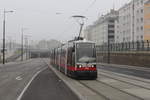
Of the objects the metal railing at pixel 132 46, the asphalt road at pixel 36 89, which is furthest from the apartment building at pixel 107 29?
the asphalt road at pixel 36 89

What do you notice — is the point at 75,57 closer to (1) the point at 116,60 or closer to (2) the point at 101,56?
(1) the point at 116,60

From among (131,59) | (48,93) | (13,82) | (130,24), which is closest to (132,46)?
(131,59)

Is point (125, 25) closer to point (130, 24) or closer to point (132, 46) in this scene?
point (130, 24)

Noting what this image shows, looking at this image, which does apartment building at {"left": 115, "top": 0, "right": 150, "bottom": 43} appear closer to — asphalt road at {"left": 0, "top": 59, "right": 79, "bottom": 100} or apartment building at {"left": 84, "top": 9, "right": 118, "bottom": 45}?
apartment building at {"left": 84, "top": 9, "right": 118, "bottom": 45}

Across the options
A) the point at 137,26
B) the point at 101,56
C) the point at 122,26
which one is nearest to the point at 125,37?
the point at 122,26

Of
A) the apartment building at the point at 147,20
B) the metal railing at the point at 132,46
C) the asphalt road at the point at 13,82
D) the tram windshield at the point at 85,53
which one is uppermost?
the apartment building at the point at 147,20

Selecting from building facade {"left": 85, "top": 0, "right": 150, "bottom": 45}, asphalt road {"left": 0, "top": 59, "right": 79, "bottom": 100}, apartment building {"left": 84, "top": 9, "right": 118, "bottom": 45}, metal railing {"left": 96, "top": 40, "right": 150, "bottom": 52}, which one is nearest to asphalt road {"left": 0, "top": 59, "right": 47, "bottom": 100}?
asphalt road {"left": 0, "top": 59, "right": 79, "bottom": 100}

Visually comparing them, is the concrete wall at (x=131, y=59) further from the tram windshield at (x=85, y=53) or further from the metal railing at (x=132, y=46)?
the tram windshield at (x=85, y=53)

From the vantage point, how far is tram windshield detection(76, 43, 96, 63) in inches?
861

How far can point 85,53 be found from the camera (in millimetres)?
22078

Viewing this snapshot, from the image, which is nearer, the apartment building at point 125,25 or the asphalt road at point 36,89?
the asphalt road at point 36,89

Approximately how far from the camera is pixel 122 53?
57594 mm

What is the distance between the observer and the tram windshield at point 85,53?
21.9 m

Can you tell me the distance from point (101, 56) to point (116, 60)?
47.3ft
